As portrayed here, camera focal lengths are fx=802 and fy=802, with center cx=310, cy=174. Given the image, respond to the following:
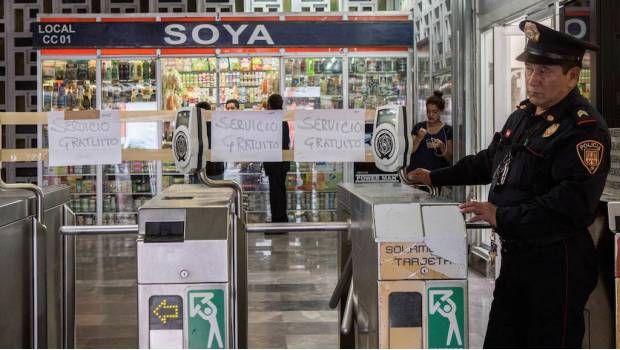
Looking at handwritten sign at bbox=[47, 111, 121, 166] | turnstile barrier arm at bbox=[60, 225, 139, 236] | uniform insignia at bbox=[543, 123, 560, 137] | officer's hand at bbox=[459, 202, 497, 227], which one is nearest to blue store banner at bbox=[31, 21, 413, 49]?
handwritten sign at bbox=[47, 111, 121, 166]

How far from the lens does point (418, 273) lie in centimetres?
255

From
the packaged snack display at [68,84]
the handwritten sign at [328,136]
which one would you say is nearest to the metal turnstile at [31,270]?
the handwritten sign at [328,136]

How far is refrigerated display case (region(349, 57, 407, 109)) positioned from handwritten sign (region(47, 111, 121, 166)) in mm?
6130

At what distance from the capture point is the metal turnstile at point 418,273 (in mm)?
2533

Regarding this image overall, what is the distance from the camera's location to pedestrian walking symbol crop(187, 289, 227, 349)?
8.57 ft

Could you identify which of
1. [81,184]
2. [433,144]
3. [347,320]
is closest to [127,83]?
A: [81,184]

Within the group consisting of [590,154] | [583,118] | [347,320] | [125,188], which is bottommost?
[347,320]

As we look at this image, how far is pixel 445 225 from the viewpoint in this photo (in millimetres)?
2549

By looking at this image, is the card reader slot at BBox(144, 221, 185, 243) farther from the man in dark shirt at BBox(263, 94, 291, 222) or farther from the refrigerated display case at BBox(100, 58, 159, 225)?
the refrigerated display case at BBox(100, 58, 159, 225)

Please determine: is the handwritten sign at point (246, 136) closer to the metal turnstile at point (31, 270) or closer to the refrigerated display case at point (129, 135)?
the metal turnstile at point (31, 270)

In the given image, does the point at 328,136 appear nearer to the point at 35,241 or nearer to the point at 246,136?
the point at 246,136

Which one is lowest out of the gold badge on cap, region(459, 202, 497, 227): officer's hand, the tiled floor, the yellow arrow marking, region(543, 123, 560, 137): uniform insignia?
the tiled floor

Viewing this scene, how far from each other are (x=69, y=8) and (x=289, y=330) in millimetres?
8095

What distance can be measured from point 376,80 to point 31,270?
7.57 metres
